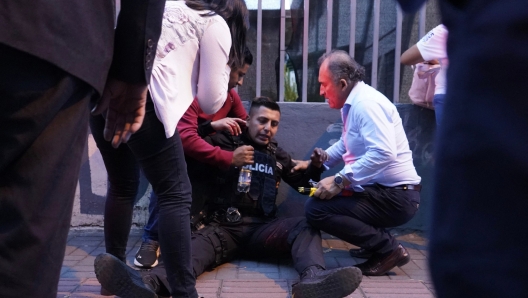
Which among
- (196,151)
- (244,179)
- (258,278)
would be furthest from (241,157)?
(258,278)

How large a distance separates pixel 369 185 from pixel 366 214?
20 cm

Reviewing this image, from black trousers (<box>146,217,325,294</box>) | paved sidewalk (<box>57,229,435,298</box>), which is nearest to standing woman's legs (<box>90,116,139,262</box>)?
paved sidewalk (<box>57,229,435,298</box>)

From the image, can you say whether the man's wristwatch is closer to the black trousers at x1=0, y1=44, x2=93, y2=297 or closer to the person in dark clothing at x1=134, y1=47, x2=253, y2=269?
the person in dark clothing at x1=134, y1=47, x2=253, y2=269

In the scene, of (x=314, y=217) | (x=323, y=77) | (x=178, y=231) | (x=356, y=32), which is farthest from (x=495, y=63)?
(x=356, y=32)

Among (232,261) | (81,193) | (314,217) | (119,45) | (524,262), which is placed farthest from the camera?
(81,193)

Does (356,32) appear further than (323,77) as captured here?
Yes

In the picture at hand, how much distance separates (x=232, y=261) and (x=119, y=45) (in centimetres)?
267

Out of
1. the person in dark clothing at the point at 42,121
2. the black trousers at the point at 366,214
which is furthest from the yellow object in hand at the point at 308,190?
the person in dark clothing at the point at 42,121

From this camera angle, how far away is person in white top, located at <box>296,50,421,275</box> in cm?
376

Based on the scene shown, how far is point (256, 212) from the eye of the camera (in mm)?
4176

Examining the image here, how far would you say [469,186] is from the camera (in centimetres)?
74

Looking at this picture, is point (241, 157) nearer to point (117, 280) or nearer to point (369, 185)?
point (369, 185)

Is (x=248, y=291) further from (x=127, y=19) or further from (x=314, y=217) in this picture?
(x=127, y=19)

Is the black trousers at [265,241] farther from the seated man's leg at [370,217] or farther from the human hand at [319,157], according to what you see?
the human hand at [319,157]
